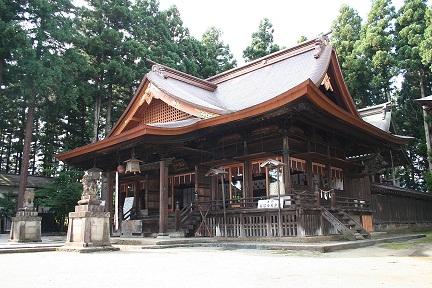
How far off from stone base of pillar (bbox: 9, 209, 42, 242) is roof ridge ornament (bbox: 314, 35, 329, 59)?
47.2 ft

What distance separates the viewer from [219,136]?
1634 centimetres

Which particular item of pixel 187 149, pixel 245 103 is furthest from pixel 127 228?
pixel 245 103

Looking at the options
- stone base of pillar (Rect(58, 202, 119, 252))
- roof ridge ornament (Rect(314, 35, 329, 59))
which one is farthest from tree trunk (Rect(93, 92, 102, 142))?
stone base of pillar (Rect(58, 202, 119, 252))

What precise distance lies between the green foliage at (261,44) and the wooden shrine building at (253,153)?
2069 centimetres

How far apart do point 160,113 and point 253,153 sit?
6.12 m

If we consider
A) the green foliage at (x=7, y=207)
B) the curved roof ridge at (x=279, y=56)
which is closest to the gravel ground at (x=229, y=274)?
the curved roof ridge at (x=279, y=56)

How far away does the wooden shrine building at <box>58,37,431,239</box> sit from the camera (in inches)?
538

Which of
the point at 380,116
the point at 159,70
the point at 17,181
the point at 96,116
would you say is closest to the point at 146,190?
the point at 159,70

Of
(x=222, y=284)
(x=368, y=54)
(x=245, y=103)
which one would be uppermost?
(x=368, y=54)

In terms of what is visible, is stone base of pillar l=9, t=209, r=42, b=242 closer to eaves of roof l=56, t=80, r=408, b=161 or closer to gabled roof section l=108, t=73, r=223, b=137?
eaves of roof l=56, t=80, r=408, b=161

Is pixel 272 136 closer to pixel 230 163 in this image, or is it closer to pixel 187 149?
pixel 230 163

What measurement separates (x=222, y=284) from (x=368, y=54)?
33566 millimetres

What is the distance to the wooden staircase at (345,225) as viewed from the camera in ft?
43.5

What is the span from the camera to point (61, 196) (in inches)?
955
